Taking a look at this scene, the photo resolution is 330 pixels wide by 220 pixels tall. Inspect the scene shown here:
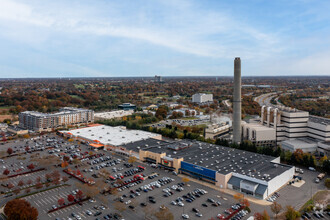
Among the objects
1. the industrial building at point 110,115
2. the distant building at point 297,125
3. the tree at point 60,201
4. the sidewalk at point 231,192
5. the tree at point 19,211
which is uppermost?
the distant building at point 297,125

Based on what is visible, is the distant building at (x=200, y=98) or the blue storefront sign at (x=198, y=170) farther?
the distant building at (x=200, y=98)

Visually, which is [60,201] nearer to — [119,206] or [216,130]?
[119,206]

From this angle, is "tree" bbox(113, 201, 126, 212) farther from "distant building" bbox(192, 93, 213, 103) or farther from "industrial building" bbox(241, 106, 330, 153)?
"distant building" bbox(192, 93, 213, 103)

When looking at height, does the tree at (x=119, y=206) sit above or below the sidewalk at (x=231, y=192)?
above

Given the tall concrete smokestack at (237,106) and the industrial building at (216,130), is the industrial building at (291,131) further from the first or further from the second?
the industrial building at (216,130)

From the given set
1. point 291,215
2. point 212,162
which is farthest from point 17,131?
point 291,215

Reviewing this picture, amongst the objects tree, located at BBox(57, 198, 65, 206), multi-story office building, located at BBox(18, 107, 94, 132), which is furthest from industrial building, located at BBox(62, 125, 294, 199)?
multi-story office building, located at BBox(18, 107, 94, 132)

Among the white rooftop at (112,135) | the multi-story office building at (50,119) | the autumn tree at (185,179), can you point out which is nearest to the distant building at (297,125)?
the white rooftop at (112,135)

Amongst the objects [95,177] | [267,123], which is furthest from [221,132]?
[95,177]
